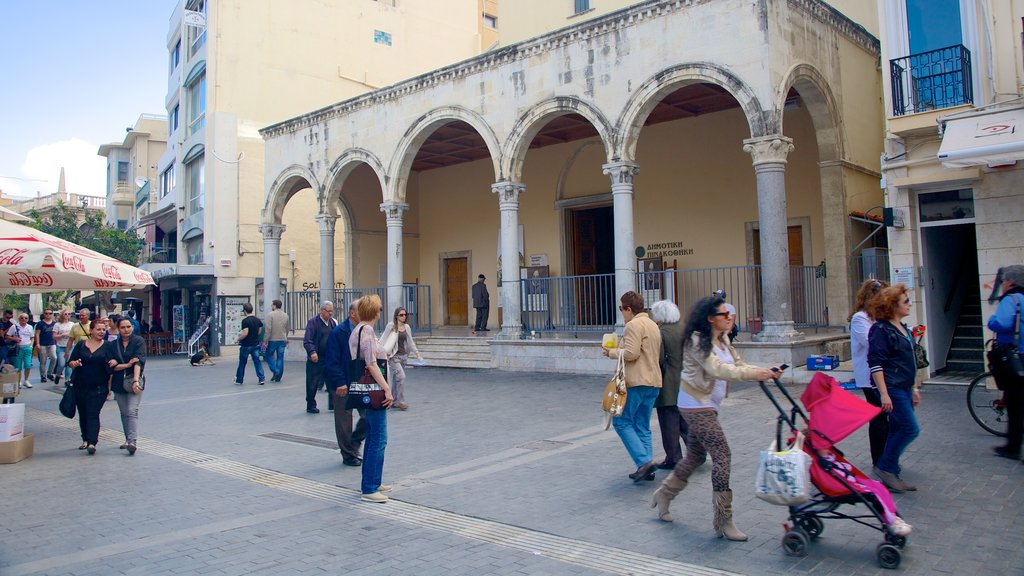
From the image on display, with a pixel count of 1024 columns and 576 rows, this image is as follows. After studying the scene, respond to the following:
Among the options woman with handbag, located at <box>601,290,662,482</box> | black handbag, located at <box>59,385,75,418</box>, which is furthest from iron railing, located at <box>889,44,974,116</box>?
black handbag, located at <box>59,385,75,418</box>

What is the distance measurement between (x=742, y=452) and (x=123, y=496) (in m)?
5.77

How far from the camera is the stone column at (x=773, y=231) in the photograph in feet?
39.3

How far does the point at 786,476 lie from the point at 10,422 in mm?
8116

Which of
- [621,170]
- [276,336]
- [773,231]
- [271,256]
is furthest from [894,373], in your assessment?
[271,256]

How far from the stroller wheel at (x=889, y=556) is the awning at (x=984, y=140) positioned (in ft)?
23.8

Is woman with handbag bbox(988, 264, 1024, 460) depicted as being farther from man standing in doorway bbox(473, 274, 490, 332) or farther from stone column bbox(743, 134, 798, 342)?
man standing in doorway bbox(473, 274, 490, 332)

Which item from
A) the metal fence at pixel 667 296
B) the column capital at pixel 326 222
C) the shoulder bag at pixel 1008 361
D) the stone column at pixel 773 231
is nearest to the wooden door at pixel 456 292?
the column capital at pixel 326 222

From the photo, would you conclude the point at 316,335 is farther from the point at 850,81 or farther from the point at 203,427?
the point at 850,81

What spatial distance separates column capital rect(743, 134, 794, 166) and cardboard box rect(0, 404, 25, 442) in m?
11.0

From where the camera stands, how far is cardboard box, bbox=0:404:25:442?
7844 millimetres

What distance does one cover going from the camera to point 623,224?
13711 millimetres

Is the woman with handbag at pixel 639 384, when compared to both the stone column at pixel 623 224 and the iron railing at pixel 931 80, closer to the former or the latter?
the stone column at pixel 623 224

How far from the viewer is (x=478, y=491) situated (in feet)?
20.0

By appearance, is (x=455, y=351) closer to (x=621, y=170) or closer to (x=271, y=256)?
(x=621, y=170)
